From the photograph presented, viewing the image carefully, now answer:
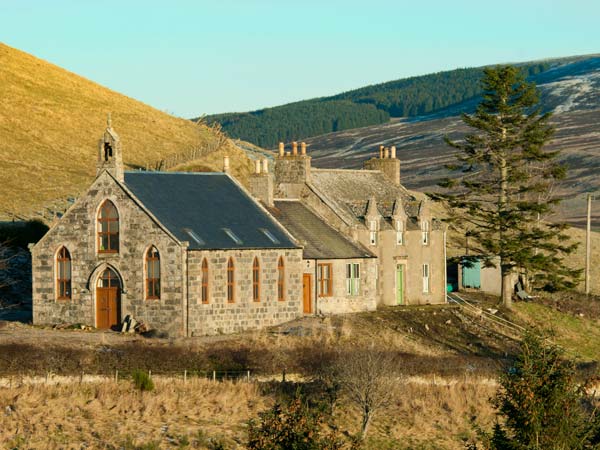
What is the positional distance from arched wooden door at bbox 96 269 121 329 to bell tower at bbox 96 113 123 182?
155 inches

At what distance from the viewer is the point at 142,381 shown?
42.0m

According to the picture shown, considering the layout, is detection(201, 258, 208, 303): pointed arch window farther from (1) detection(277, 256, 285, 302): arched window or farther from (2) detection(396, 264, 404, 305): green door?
(2) detection(396, 264, 404, 305): green door

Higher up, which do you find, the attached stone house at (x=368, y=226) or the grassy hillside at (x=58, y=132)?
the grassy hillside at (x=58, y=132)

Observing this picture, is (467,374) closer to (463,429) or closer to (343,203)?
(463,429)

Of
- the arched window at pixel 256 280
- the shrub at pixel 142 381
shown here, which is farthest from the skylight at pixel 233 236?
the shrub at pixel 142 381

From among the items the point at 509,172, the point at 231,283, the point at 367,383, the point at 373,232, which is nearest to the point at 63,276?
the point at 231,283

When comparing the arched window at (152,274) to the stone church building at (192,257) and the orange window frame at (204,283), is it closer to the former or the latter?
the stone church building at (192,257)

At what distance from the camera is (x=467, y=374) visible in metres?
49.1

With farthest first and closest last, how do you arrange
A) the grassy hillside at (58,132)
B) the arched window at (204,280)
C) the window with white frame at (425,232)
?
the grassy hillside at (58,132)
the window with white frame at (425,232)
the arched window at (204,280)

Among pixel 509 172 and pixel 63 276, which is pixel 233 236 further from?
pixel 509 172

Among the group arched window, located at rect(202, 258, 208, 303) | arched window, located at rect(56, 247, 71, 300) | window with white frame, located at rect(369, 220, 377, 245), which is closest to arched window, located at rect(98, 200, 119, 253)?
arched window, located at rect(56, 247, 71, 300)

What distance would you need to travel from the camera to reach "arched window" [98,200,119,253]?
5238cm

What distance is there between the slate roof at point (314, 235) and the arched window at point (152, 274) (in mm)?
8244

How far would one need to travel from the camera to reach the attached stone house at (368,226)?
6050cm
